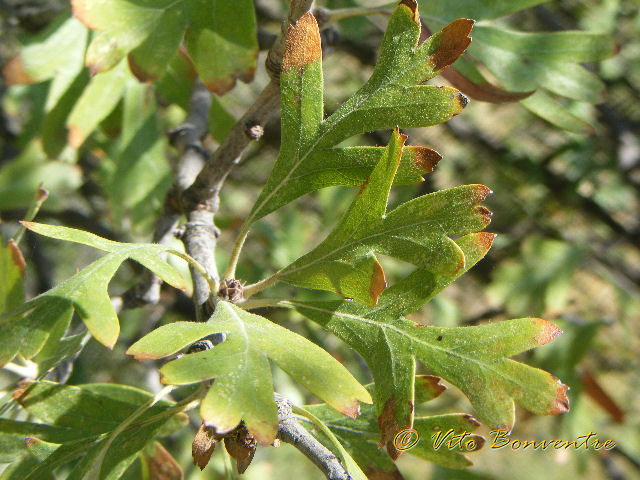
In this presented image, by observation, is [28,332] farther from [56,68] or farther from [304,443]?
[56,68]

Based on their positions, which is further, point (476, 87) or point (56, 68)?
point (56, 68)

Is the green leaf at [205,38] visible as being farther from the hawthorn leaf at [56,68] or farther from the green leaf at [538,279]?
the green leaf at [538,279]

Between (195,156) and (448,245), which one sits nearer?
(448,245)

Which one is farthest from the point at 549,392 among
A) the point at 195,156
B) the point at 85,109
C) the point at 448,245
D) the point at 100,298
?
A: the point at 85,109

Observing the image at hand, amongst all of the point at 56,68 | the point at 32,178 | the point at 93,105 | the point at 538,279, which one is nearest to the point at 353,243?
the point at 93,105

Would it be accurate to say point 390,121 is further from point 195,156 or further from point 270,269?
point 270,269

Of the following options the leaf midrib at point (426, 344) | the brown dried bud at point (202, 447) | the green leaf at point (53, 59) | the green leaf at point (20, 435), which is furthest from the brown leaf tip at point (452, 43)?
the green leaf at point (53, 59)

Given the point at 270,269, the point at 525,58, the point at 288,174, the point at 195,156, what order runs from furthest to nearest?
the point at 270,269, the point at 195,156, the point at 525,58, the point at 288,174
